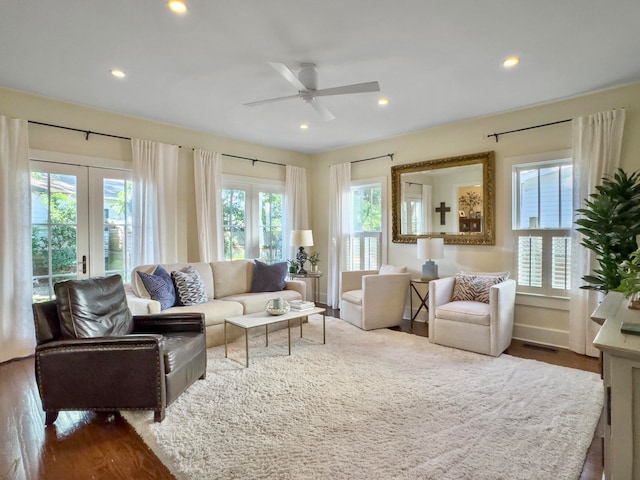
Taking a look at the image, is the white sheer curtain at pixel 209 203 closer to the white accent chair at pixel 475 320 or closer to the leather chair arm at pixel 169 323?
the leather chair arm at pixel 169 323

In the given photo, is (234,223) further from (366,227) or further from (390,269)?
(390,269)

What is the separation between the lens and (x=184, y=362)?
265cm

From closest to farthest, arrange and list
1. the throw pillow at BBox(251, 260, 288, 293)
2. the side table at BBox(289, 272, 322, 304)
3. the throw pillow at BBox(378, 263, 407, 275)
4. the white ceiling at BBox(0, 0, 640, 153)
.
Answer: the white ceiling at BBox(0, 0, 640, 153)
the throw pillow at BBox(251, 260, 288, 293)
the throw pillow at BBox(378, 263, 407, 275)
the side table at BBox(289, 272, 322, 304)

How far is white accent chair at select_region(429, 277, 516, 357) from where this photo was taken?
11.5ft

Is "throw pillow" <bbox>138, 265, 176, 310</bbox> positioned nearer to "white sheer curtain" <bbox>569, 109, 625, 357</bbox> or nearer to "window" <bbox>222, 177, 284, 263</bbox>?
"window" <bbox>222, 177, 284, 263</bbox>

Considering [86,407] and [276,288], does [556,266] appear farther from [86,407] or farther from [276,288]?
[86,407]

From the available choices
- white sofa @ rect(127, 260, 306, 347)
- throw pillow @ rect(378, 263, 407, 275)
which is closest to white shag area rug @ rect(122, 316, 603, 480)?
white sofa @ rect(127, 260, 306, 347)

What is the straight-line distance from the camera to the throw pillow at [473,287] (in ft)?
13.1

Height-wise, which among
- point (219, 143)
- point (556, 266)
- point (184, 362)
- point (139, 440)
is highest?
point (219, 143)

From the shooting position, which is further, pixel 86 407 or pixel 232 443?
pixel 86 407

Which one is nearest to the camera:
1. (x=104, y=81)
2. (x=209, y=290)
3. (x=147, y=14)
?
(x=147, y=14)

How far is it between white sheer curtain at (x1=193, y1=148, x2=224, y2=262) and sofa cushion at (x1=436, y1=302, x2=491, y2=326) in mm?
3225

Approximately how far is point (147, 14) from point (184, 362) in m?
2.48

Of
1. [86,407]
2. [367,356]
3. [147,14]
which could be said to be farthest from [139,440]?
[147,14]
